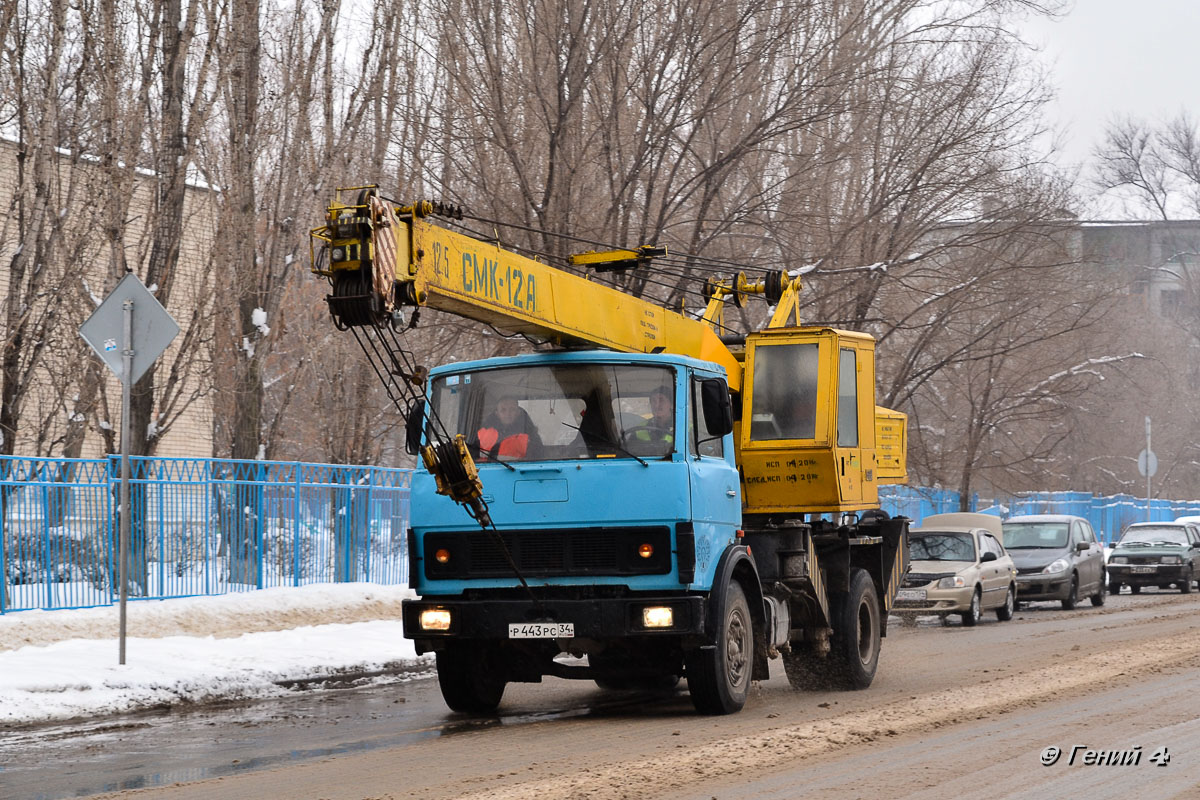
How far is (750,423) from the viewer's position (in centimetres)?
1257

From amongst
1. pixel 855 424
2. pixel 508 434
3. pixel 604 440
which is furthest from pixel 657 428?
pixel 855 424

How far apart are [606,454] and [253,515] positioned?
343 inches

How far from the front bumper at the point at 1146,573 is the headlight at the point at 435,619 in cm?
2433

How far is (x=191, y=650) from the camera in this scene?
13.8 meters

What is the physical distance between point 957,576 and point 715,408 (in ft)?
40.4

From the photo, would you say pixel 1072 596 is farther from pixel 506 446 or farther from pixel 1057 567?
pixel 506 446

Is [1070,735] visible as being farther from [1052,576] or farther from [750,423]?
[1052,576]

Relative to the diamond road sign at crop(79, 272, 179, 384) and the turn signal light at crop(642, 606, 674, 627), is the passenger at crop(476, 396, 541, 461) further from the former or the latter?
the diamond road sign at crop(79, 272, 179, 384)

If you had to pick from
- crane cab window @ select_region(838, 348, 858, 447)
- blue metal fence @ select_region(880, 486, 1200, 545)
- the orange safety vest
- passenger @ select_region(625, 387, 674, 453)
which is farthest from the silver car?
the orange safety vest

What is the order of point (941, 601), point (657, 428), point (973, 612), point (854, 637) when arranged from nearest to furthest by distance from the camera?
point (657, 428) → point (854, 637) → point (941, 601) → point (973, 612)

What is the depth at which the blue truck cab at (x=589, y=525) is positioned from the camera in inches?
398

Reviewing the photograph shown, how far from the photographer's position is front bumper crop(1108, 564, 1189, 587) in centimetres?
3103

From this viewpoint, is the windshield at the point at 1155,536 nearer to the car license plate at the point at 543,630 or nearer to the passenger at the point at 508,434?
the passenger at the point at 508,434

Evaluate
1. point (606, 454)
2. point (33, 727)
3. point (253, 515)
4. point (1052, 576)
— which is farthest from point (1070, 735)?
point (1052, 576)
